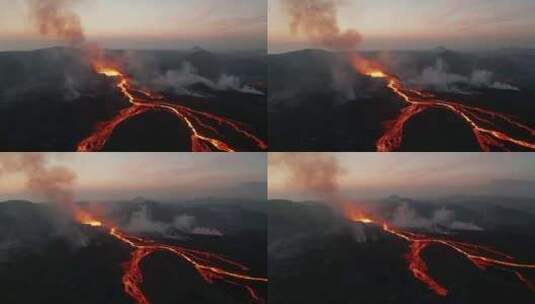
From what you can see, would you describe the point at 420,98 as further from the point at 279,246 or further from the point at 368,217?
the point at 279,246

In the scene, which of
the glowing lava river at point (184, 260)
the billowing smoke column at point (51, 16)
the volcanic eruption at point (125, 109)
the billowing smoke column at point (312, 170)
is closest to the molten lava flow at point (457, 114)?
the billowing smoke column at point (312, 170)

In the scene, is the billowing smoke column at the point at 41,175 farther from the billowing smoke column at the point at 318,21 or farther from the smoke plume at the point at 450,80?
the smoke plume at the point at 450,80

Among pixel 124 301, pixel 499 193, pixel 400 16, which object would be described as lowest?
pixel 124 301

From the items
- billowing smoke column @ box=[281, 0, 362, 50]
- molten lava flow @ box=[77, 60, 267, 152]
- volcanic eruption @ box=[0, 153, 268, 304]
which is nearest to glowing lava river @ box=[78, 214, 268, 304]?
volcanic eruption @ box=[0, 153, 268, 304]

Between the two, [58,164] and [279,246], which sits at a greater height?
[58,164]

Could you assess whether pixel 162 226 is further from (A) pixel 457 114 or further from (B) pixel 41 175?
(A) pixel 457 114

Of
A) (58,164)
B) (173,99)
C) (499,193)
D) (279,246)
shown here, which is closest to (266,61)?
(173,99)
